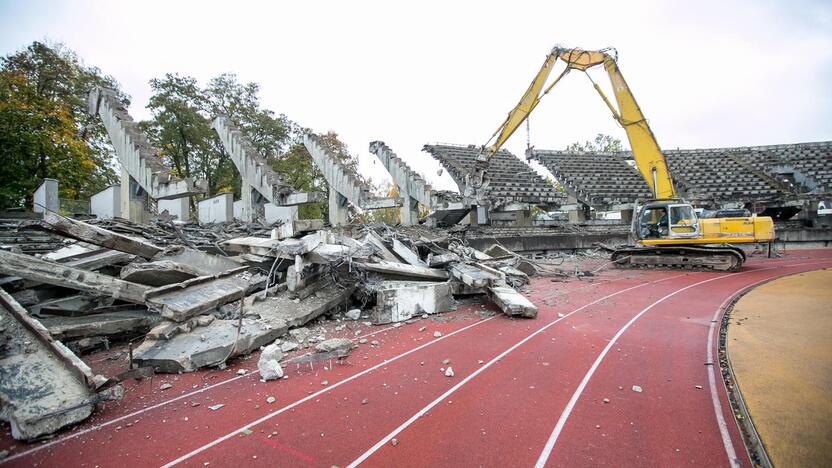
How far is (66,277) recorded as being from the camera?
5031 mm

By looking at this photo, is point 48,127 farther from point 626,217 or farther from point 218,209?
point 626,217

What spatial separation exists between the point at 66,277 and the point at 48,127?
18140 mm

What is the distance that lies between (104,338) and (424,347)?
4.55 metres

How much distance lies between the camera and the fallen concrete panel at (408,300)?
6375 mm

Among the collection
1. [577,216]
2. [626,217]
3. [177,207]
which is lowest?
[626,217]

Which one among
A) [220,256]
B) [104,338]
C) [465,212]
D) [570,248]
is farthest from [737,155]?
[104,338]

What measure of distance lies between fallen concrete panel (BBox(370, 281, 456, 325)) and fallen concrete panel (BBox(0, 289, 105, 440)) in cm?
387

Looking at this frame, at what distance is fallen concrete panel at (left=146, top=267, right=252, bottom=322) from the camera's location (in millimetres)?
4883

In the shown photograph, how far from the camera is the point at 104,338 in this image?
5035 millimetres

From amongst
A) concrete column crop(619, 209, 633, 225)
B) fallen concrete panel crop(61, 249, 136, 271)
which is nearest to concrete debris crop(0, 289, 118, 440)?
fallen concrete panel crop(61, 249, 136, 271)

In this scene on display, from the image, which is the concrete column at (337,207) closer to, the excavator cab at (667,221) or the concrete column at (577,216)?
the excavator cab at (667,221)

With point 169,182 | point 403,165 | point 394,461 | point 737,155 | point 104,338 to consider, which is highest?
point 737,155

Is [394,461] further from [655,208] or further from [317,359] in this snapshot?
[655,208]

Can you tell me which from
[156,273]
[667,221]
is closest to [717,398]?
[156,273]
